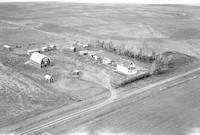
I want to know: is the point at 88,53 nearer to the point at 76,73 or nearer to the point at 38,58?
the point at 38,58

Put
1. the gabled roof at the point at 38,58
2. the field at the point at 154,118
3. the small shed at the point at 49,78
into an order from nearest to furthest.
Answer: the field at the point at 154,118, the small shed at the point at 49,78, the gabled roof at the point at 38,58

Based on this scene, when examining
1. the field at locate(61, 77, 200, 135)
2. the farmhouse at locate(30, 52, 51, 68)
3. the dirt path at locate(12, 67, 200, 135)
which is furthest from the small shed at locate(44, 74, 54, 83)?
the field at locate(61, 77, 200, 135)

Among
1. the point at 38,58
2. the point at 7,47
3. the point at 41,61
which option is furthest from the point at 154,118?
the point at 7,47

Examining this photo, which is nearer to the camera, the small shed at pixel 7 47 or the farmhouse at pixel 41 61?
the farmhouse at pixel 41 61

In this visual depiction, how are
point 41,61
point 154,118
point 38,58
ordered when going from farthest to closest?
point 38,58, point 41,61, point 154,118

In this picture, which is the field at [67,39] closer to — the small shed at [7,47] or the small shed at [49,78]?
the small shed at [49,78]

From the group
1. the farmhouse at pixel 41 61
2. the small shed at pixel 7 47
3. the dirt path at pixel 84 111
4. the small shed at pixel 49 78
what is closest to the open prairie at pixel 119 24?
the small shed at pixel 7 47

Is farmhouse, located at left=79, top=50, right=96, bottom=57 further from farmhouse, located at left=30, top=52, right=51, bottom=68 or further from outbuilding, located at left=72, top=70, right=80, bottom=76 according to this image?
outbuilding, located at left=72, top=70, right=80, bottom=76

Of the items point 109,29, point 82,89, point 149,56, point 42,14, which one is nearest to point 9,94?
point 82,89

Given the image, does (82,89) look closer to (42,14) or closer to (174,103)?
(174,103)
